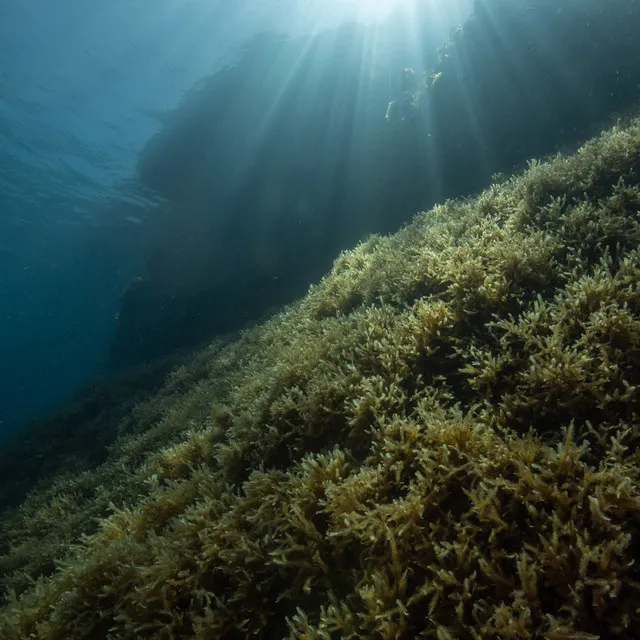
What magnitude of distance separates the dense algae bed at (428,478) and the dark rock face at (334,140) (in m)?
8.05

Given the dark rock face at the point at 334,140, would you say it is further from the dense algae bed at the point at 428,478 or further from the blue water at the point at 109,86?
the dense algae bed at the point at 428,478

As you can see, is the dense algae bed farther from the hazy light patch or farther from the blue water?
the hazy light patch

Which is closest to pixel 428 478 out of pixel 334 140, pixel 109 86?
pixel 334 140

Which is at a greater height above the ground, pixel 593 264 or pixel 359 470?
pixel 593 264

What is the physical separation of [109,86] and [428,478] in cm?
3856

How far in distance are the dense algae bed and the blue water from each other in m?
24.4

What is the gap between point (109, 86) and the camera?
29625 millimetres

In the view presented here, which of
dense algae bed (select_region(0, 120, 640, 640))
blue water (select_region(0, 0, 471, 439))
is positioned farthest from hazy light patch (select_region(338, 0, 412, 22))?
dense algae bed (select_region(0, 120, 640, 640))

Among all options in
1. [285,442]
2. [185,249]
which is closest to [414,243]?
[285,442]

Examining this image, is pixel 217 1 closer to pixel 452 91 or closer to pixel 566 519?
pixel 452 91

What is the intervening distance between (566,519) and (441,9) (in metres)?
34.1

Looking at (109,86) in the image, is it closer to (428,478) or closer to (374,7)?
(374,7)

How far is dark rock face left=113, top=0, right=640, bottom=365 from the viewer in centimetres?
1168

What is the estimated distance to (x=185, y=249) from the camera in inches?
1000
